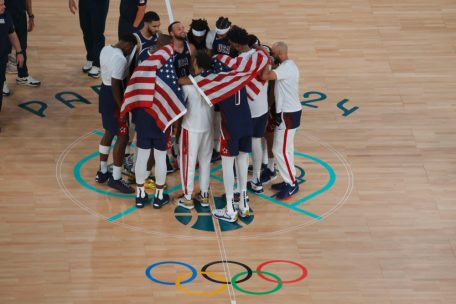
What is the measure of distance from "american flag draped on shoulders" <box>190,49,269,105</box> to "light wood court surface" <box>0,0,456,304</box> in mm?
1350

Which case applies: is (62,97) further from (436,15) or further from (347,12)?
(436,15)

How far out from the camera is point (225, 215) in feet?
32.8

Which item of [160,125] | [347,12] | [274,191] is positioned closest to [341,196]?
[274,191]

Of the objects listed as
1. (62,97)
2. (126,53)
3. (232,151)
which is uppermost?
(126,53)

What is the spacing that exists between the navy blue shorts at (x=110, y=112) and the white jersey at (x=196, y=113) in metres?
0.76

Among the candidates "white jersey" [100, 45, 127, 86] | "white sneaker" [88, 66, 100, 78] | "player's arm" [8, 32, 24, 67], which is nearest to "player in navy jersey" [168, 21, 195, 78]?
"white jersey" [100, 45, 127, 86]

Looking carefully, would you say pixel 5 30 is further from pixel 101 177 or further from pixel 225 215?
pixel 225 215

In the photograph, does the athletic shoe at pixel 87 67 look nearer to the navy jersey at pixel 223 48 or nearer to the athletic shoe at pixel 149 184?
the athletic shoe at pixel 149 184

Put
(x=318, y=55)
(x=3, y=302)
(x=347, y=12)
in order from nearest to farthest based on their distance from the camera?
(x=3, y=302), (x=318, y=55), (x=347, y=12)

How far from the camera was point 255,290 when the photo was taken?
351 inches

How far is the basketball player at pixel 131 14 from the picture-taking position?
1221cm

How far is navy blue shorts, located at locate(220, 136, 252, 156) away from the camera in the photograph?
9.61m

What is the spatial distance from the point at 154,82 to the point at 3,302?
8.57 ft


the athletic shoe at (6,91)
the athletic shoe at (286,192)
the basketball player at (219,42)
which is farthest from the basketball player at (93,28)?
the athletic shoe at (286,192)
